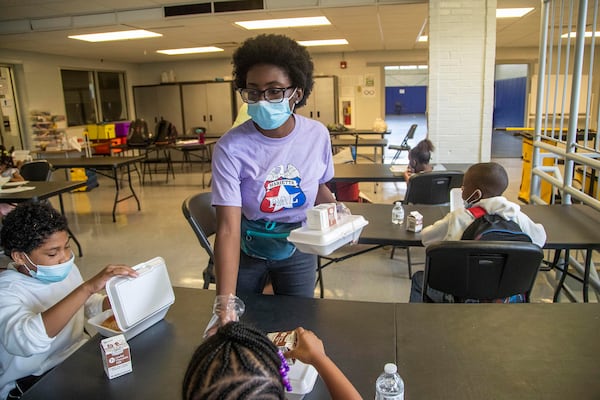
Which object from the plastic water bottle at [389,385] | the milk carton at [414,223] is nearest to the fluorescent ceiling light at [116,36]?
the milk carton at [414,223]

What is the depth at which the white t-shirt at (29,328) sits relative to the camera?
1359 millimetres

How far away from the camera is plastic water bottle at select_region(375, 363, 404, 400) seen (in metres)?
1.03

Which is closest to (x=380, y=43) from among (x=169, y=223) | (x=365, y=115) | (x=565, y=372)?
(x=365, y=115)

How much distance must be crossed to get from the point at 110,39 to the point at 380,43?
17.6 ft

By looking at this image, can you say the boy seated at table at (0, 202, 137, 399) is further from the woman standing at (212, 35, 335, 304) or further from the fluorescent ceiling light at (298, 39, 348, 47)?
the fluorescent ceiling light at (298, 39, 348, 47)

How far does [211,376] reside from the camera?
0.74 meters

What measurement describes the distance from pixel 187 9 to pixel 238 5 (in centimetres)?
67

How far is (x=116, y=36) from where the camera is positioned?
732cm

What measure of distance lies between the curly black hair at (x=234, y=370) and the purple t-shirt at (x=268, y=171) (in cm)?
73

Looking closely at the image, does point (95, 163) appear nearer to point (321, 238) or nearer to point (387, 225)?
point (387, 225)

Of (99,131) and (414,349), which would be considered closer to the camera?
(414,349)

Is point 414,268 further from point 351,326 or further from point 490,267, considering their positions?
point 351,326

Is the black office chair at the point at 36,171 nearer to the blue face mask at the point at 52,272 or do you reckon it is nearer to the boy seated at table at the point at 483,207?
the blue face mask at the point at 52,272

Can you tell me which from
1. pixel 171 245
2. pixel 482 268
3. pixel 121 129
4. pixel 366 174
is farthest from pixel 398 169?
pixel 121 129
